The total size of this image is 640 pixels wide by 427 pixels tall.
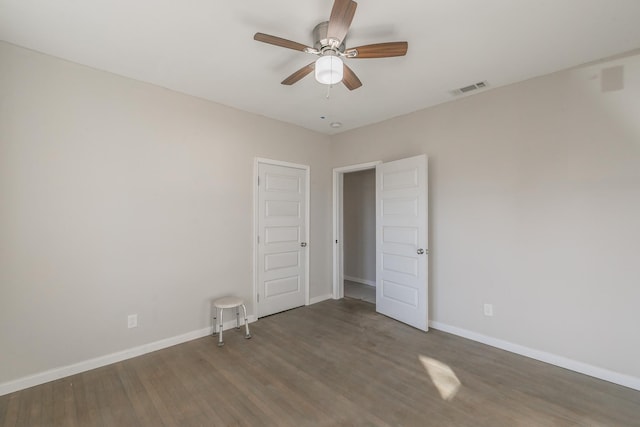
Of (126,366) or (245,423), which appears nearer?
(245,423)

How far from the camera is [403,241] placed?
12.0 ft

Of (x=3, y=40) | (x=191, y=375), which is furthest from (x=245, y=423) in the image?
(x=3, y=40)

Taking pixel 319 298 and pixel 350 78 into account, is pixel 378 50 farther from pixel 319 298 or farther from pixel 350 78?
pixel 319 298

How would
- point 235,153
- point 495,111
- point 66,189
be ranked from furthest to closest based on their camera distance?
point 235,153 < point 495,111 < point 66,189

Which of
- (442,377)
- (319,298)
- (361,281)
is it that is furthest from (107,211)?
(361,281)

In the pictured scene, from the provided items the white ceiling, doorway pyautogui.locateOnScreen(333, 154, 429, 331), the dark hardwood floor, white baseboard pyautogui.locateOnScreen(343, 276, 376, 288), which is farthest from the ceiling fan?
white baseboard pyautogui.locateOnScreen(343, 276, 376, 288)

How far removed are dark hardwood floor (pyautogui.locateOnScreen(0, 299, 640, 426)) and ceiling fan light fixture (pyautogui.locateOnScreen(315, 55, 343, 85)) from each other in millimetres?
2433

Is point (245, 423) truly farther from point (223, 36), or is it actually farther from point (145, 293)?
point (223, 36)

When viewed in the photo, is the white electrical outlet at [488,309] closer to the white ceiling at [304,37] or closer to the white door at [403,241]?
the white door at [403,241]

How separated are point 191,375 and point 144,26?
2870 millimetres

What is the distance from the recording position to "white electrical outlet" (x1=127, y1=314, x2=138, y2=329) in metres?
2.77

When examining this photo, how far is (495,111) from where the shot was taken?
120 inches

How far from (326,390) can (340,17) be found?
8.82ft

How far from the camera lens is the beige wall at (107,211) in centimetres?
228
